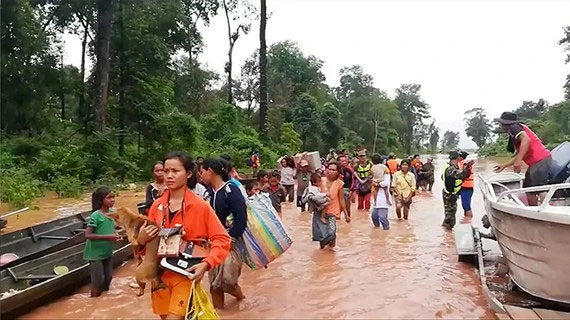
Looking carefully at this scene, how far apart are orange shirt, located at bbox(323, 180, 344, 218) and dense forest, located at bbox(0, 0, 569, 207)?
922cm

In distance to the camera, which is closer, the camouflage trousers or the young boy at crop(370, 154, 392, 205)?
the camouflage trousers

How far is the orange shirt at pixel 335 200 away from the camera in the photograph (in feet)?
29.0

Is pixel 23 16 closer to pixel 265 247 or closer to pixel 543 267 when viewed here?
pixel 265 247

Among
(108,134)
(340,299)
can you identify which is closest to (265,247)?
(340,299)

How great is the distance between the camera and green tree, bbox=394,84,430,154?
267 feet

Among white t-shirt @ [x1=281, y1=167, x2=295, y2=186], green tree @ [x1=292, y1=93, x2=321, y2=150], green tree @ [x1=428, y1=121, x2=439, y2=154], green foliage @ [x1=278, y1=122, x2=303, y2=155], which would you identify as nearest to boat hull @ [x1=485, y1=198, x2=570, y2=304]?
white t-shirt @ [x1=281, y1=167, x2=295, y2=186]

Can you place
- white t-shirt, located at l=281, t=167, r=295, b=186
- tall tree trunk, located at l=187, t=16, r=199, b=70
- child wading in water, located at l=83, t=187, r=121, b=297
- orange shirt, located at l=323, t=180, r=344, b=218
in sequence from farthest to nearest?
1. tall tree trunk, located at l=187, t=16, r=199, b=70
2. white t-shirt, located at l=281, t=167, r=295, b=186
3. orange shirt, located at l=323, t=180, r=344, b=218
4. child wading in water, located at l=83, t=187, r=121, b=297

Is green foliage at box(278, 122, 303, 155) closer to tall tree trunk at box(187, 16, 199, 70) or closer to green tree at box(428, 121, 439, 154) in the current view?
tall tree trunk at box(187, 16, 199, 70)

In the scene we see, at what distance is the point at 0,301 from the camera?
17.5 feet

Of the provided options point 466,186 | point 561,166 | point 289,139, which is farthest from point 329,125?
point 561,166

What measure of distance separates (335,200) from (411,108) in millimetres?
78209

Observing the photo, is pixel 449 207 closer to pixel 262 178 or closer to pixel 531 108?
pixel 262 178

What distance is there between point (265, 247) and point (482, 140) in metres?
106

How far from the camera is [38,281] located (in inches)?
257
